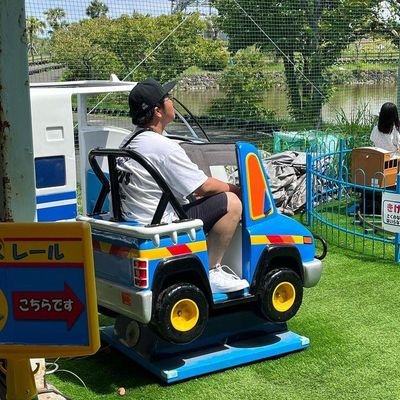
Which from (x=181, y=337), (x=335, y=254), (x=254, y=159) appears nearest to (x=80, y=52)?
(x=335, y=254)

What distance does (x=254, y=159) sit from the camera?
3.71 meters

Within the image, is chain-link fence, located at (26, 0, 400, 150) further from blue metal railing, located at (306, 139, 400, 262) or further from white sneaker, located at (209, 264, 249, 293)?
white sneaker, located at (209, 264, 249, 293)

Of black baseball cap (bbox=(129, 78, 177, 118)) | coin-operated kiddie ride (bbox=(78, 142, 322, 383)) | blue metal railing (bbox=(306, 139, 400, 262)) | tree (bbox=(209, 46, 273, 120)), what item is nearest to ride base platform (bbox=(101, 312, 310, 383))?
coin-operated kiddie ride (bbox=(78, 142, 322, 383))

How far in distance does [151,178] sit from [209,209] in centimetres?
38

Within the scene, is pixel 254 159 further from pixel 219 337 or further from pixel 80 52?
pixel 80 52

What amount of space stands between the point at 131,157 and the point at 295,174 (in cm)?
454

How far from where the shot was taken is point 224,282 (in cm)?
363

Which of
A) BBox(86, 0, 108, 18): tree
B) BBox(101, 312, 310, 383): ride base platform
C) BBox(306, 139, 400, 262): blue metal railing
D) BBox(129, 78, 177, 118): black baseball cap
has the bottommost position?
BBox(101, 312, 310, 383): ride base platform

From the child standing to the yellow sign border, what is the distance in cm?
578

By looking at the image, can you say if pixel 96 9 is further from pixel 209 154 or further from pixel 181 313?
pixel 181 313

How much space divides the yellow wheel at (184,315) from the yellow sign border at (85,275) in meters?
1.14

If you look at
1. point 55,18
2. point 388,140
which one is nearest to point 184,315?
point 388,140

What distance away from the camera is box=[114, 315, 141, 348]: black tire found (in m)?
3.79

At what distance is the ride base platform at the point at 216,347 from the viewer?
3.60m
